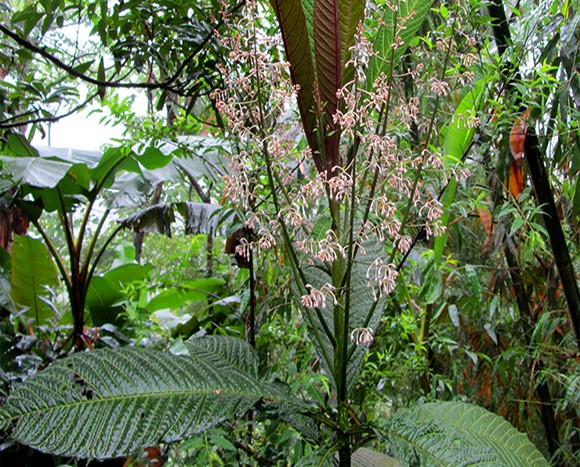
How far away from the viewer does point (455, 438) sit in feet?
2.81

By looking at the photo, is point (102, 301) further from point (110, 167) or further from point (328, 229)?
point (328, 229)

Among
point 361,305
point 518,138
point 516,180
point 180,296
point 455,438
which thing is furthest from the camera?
point 180,296

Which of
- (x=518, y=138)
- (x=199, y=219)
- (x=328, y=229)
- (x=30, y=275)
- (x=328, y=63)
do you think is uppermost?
(x=328, y=63)

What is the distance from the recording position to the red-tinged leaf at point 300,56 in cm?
92

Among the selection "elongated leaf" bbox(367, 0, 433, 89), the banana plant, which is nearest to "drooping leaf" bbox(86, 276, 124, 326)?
the banana plant

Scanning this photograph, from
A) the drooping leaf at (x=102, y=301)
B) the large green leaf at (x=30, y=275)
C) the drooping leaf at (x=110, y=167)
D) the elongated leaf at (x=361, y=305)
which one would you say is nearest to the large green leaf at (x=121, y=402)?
the elongated leaf at (x=361, y=305)

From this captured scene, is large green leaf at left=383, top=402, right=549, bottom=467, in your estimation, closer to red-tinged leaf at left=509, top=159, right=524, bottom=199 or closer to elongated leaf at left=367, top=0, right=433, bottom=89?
elongated leaf at left=367, top=0, right=433, bottom=89

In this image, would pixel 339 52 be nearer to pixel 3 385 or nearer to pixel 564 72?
pixel 564 72

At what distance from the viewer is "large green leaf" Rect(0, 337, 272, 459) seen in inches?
32.5

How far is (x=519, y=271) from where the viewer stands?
6.59ft

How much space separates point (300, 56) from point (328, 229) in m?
0.36

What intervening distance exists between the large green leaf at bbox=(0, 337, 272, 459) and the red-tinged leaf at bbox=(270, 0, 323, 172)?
1.46ft

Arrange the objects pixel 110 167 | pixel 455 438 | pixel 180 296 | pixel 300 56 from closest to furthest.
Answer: pixel 455 438 < pixel 300 56 < pixel 110 167 < pixel 180 296

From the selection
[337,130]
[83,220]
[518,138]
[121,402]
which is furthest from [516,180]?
[83,220]
